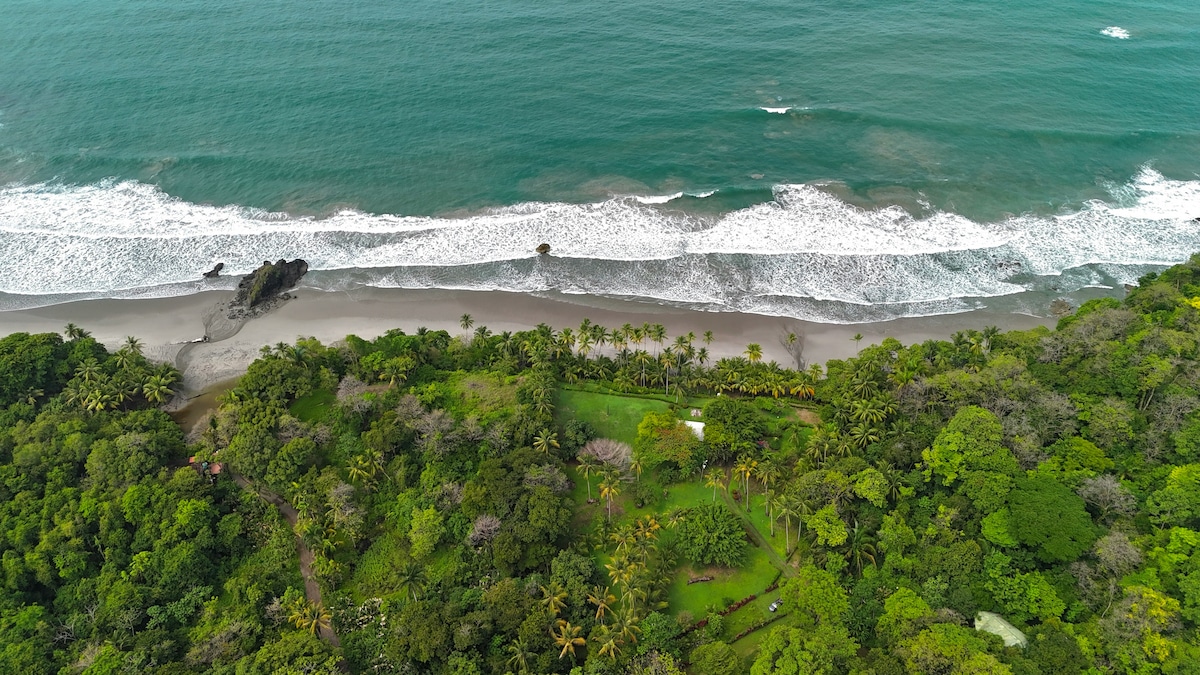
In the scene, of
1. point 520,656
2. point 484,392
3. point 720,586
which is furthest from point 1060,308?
point 520,656

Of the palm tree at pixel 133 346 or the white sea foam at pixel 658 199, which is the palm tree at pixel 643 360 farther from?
the palm tree at pixel 133 346

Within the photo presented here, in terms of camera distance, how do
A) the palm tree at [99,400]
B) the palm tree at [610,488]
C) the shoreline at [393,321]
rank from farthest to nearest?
1. the shoreline at [393,321]
2. the palm tree at [99,400]
3. the palm tree at [610,488]

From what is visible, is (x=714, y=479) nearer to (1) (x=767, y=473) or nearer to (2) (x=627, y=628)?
(1) (x=767, y=473)

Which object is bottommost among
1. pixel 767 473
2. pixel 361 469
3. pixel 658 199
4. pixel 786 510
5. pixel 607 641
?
pixel 607 641

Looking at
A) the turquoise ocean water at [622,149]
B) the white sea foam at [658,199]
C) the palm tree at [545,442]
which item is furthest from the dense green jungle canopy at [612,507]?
the white sea foam at [658,199]

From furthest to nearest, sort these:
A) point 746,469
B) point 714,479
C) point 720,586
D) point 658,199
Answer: point 658,199 < point 714,479 < point 746,469 < point 720,586

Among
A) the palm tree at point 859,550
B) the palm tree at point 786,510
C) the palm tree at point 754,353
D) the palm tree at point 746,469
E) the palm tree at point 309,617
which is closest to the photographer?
the palm tree at point 309,617
